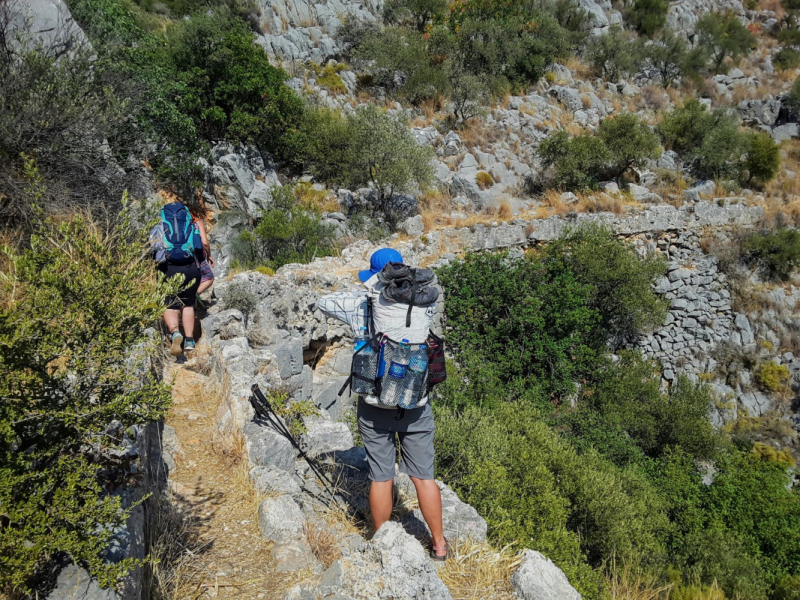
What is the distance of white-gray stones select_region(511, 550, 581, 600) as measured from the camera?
277 centimetres

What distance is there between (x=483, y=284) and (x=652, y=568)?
24.5ft

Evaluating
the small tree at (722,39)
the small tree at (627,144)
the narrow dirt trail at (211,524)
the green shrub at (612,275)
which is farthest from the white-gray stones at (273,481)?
the small tree at (722,39)

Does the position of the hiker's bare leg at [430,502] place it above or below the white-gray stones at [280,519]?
above

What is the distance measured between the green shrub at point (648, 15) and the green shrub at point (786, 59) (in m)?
6.71

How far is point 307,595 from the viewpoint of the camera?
7.84 feet

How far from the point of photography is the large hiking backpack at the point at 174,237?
16.0ft

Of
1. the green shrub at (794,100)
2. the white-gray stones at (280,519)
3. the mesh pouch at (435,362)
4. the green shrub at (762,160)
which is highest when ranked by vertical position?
the mesh pouch at (435,362)

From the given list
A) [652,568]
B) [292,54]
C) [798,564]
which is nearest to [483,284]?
[652,568]

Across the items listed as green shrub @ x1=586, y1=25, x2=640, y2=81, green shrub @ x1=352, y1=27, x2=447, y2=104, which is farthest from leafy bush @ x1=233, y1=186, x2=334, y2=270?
green shrub @ x1=586, y1=25, x2=640, y2=81

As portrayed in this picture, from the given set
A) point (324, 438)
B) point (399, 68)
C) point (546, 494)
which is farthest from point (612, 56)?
point (324, 438)

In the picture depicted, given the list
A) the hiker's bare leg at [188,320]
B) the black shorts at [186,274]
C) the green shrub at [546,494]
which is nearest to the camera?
the green shrub at [546,494]

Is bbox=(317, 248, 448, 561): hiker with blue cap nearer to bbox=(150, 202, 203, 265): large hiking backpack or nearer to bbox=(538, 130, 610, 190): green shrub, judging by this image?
bbox=(150, 202, 203, 265): large hiking backpack

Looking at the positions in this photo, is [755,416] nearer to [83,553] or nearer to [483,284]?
[483,284]

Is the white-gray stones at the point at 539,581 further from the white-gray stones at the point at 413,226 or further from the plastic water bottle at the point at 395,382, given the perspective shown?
the white-gray stones at the point at 413,226
